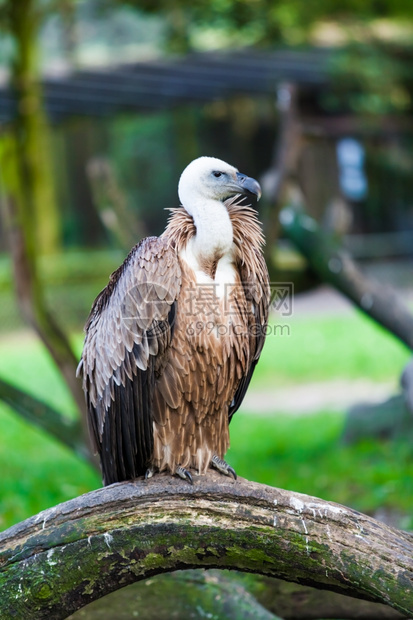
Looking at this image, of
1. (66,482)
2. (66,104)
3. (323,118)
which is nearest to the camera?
(66,482)

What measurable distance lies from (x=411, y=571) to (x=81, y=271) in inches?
505

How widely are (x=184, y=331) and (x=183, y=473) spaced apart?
1.76ft

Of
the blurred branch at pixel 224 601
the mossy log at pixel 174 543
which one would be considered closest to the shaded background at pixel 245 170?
the blurred branch at pixel 224 601

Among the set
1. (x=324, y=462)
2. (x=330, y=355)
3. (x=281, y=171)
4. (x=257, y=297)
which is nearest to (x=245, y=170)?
(x=330, y=355)

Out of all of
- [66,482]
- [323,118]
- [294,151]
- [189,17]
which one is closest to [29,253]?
[66,482]

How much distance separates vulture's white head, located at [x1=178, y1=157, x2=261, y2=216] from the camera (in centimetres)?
300

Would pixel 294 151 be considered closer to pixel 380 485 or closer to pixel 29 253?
pixel 29 253

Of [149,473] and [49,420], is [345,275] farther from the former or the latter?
[149,473]

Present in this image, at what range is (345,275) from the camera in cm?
527

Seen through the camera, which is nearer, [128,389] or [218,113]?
[128,389]

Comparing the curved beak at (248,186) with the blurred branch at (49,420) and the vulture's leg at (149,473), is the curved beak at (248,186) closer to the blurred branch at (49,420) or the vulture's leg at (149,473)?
the vulture's leg at (149,473)

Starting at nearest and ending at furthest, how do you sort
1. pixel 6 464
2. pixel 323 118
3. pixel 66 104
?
pixel 6 464 < pixel 66 104 < pixel 323 118

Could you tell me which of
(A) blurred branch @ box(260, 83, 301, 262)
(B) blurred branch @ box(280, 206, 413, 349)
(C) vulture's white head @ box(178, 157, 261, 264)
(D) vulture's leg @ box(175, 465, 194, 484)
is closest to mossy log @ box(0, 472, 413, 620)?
(D) vulture's leg @ box(175, 465, 194, 484)

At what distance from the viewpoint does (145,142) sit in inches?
763
